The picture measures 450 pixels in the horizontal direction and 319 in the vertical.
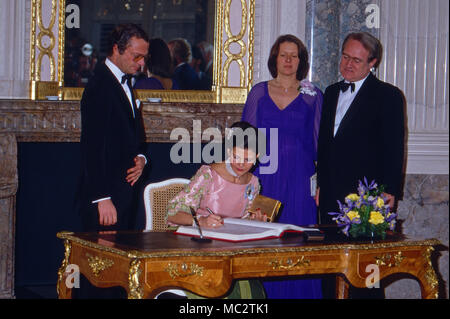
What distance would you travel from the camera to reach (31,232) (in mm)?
5832

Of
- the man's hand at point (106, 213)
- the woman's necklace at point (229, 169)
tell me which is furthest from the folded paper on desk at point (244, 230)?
the man's hand at point (106, 213)

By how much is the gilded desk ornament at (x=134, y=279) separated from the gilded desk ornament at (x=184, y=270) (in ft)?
0.45

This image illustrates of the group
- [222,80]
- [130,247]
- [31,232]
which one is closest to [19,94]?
[31,232]

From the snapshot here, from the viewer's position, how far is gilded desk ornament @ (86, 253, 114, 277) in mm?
3211

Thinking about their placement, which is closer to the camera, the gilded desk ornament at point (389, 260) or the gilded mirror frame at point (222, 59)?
the gilded desk ornament at point (389, 260)

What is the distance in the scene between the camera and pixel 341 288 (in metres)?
4.25

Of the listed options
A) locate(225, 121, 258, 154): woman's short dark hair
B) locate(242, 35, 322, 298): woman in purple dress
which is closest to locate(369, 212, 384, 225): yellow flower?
locate(225, 121, 258, 154): woman's short dark hair

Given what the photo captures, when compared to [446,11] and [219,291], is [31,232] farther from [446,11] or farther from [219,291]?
[446,11]

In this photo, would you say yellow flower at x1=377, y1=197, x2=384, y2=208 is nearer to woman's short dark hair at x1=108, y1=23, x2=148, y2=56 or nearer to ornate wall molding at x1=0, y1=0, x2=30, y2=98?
woman's short dark hair at x1=108, y1=23, x2=148, y2=56

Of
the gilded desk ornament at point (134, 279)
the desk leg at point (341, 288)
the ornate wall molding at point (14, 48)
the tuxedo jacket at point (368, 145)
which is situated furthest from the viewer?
the ornate wall molding at point (14, 48)

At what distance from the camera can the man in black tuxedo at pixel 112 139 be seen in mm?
3926

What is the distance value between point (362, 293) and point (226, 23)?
8.70 feet

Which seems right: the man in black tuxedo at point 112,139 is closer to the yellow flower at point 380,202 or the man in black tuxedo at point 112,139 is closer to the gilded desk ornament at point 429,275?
the yellow flower at point 380,202

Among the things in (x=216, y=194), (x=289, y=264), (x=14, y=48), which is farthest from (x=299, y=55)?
(x=14, y=48)
